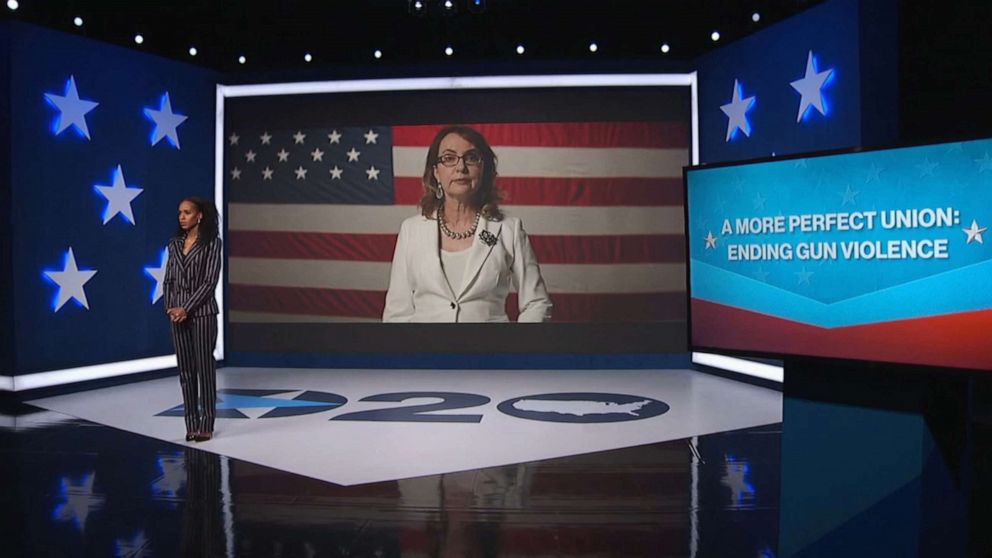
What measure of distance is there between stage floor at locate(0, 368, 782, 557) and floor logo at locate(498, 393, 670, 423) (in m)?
0.02

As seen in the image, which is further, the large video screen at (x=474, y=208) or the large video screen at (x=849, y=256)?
the large video screen at (x=474, y=208)

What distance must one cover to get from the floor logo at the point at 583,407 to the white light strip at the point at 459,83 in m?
2.94

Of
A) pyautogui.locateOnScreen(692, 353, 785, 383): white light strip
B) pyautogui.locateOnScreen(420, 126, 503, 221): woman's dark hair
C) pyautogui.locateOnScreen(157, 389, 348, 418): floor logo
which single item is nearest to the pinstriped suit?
pyautogui.locateOnScreen(157, 389, 348, 418): floor logo

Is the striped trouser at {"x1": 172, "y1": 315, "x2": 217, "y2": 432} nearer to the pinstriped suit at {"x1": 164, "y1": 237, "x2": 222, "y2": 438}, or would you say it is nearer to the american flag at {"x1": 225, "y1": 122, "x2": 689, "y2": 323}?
the pinstriped suit at {"x1": 164, "y1": 237, "x2": 222, "y2": 438}

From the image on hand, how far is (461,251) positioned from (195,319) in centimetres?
306

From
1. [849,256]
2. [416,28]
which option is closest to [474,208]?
[416,28]

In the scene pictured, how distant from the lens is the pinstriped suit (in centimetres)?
407

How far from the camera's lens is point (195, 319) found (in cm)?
411

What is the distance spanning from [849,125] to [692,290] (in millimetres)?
3406

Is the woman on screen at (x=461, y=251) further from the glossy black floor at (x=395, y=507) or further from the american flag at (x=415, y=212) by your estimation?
the glossy black floor at (x=395, y=507)

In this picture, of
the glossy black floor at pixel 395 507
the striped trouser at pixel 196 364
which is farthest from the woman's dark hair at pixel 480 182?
the glossy black floor at pixel 395 507

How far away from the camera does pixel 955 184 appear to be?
67.7 inches

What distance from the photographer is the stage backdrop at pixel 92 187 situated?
5.51 meters

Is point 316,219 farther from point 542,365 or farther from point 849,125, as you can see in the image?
point 849,125
